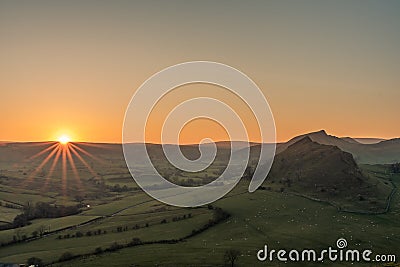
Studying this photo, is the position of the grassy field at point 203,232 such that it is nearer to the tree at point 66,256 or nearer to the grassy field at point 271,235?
the grassy field at point 271,235

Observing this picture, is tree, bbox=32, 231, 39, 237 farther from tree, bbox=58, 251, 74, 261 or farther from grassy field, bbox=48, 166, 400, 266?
grassy field, bbox=48, 166, 400, 266

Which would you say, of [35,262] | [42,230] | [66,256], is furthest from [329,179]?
[35,262]

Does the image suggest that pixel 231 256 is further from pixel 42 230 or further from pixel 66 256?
pixel 42 230

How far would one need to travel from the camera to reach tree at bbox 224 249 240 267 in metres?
72.7

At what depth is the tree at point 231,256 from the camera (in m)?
72.7

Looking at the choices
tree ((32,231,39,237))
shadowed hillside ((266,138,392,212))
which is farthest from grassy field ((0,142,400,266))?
shadowed hillside ((266,138,392,212))

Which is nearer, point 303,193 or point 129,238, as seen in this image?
point 129,238

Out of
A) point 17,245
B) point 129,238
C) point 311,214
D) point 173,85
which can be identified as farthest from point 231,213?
point 173,85

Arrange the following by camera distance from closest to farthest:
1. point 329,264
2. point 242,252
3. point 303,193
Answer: point 329,264
point 242,252
point 303,193

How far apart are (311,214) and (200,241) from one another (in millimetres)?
37128

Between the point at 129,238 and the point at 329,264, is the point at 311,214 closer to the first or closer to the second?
the point at 329,264

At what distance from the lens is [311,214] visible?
Result: 11150 centimetres

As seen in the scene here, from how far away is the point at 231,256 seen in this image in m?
74.8

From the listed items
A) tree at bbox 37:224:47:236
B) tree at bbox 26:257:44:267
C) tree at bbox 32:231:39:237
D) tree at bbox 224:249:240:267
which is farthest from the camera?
tree at bbox 37:224:47:236
